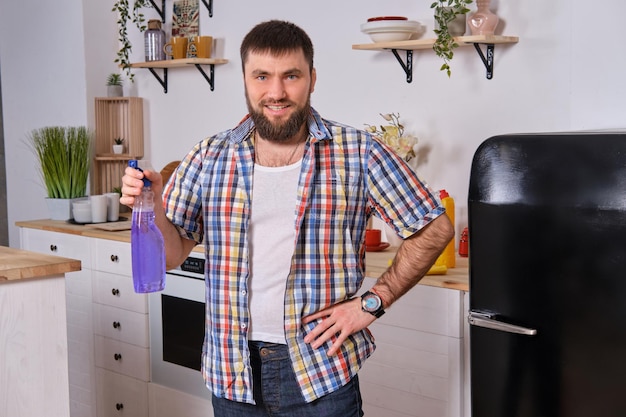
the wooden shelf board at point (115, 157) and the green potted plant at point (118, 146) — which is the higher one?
the green potted plant at point (118, 146)

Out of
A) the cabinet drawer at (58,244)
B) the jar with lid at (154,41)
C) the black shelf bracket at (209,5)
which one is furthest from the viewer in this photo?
the jar with lid at (154,41)

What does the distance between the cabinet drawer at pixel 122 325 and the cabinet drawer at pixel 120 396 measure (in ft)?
0.61

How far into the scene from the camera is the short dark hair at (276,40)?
1817 millimetres

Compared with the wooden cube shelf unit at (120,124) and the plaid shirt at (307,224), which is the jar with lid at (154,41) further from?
the plaid shirt at (307,224)

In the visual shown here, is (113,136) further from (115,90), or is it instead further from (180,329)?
(180,329)

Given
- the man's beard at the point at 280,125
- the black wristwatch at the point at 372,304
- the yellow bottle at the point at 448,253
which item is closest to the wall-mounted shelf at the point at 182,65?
the yellow bottle at the point at 448,253

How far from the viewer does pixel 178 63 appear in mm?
4023

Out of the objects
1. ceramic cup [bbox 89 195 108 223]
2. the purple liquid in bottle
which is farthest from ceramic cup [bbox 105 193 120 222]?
the purple liquid in bottle

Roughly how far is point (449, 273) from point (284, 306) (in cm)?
106

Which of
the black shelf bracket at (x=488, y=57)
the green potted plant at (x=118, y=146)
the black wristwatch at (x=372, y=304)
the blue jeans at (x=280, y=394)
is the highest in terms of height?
the black shelf bracket at (x=488, y=57)

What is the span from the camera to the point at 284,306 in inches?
72.9

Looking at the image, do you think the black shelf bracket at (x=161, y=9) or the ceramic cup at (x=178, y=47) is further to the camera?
the black shelf bracket at (x=161, y=9)

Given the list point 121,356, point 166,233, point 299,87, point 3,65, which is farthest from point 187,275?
point 3,65

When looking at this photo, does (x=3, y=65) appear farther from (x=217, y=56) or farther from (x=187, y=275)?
(x=187, y=275)
